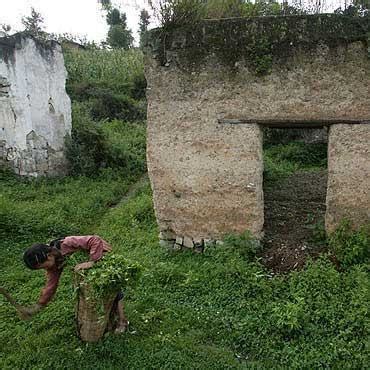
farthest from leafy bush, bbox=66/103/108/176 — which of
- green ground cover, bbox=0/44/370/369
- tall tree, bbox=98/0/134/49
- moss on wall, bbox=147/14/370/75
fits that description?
tall tree, bbox=98/0/134/49

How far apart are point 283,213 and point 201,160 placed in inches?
72.2

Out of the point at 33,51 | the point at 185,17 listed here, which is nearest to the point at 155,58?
the point at 185,17

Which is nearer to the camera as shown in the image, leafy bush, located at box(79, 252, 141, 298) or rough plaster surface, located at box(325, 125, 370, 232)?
leafy bush, located at box(79, 252, 141, 298)

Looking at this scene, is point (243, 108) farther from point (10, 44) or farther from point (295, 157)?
point (295, 157)

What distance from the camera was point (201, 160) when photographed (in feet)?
18.4

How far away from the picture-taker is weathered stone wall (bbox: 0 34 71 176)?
913cm

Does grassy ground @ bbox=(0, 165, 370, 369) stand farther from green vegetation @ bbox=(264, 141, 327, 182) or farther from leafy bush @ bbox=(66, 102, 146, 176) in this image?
green vegetation @ bbox=(264, 141, 327, 182)

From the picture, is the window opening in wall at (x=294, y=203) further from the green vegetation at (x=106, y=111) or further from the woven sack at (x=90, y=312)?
the green vegetation at (x=106, y=111)

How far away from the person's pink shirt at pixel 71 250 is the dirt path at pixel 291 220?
2299 millimetres

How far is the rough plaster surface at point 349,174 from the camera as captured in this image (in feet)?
16.7

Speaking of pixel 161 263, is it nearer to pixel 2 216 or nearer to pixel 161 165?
pixel 161 165

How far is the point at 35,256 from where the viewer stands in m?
3.85

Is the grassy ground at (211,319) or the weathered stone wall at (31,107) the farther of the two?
the weathered stone wall at (31,107)

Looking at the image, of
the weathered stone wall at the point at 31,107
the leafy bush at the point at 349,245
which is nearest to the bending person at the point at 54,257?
the leafy bush at the point at 349,245
